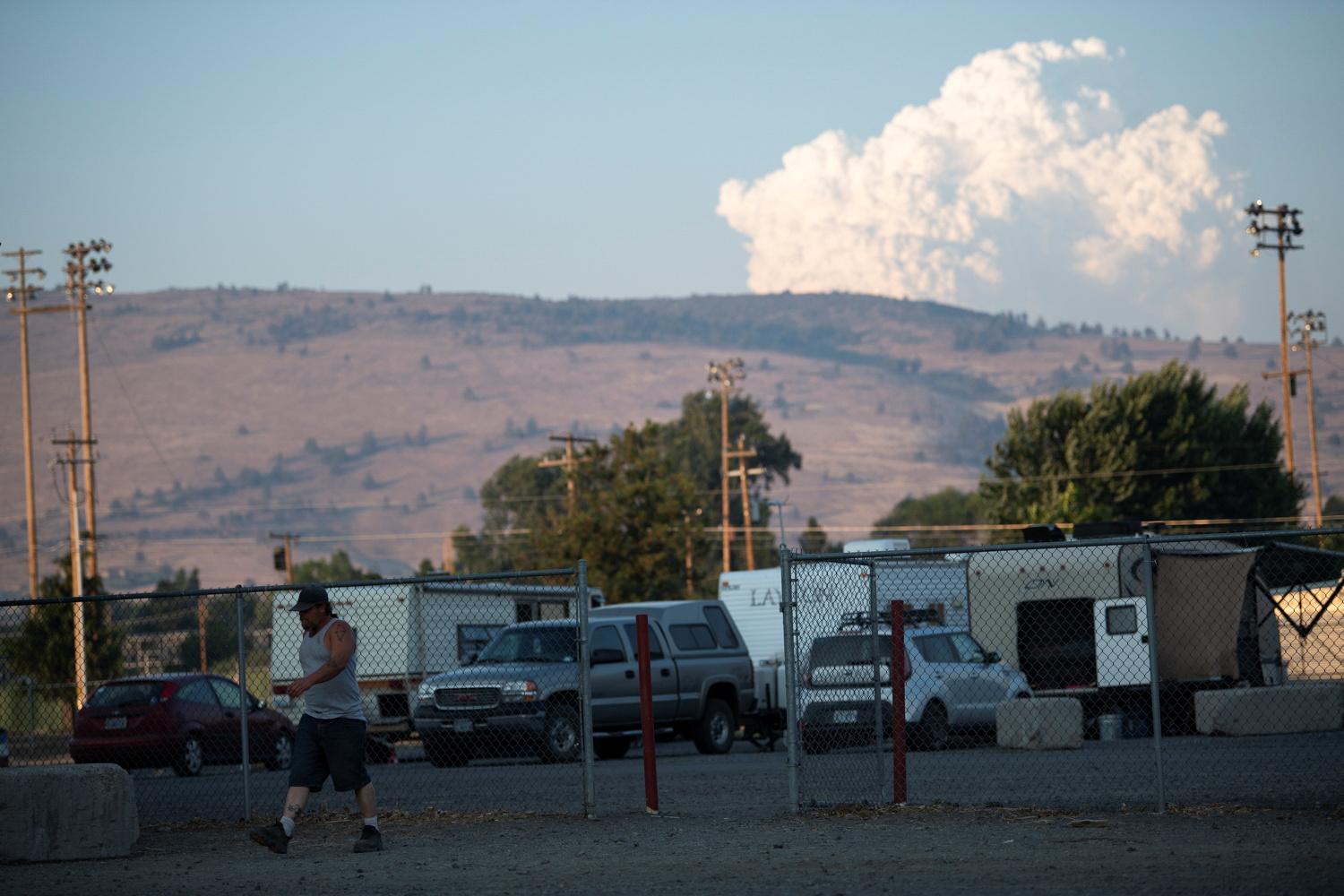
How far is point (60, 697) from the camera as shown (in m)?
→ 35.0

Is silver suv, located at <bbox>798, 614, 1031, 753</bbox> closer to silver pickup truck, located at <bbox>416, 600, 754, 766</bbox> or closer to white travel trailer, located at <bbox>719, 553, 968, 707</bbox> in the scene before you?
white travel trailer, located at <bbox>719, 553, 968, 707</bbox>

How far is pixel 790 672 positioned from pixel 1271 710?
345 inches

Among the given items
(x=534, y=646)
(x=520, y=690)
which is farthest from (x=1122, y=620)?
(x=520, y=690)

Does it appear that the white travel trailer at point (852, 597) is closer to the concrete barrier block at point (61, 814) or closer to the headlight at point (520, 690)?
the headlight at point (520, 690)

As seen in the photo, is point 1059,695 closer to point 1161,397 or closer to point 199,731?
point 199,731

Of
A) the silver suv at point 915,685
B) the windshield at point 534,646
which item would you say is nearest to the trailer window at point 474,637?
the windshield at point 534,646

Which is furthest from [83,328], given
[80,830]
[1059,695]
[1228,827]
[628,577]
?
[1228,827]

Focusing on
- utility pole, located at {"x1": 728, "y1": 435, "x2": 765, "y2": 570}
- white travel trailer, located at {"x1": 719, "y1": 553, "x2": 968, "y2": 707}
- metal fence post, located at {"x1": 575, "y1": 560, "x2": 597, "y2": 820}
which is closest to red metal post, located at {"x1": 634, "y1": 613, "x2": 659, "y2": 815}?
metal fence post, located at {"x1": 575, "y1": 560, "x2": 597, "y2": 820}

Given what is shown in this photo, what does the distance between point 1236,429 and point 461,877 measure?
6182 cm

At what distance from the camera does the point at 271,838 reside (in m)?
11.3

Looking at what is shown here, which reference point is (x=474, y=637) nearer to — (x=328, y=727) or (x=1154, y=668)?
(x=328, y=727)

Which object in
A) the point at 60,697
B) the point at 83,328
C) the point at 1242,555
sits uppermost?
the point at 83,328

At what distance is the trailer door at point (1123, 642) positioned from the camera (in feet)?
76.7

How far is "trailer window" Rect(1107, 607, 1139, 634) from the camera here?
23.4m
